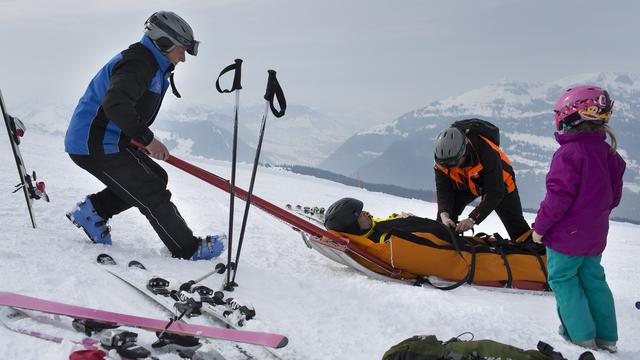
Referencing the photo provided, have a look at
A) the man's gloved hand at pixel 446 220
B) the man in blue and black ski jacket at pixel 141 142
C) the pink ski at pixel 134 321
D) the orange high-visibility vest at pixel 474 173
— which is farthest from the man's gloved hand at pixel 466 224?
the pink ski at pixel 134 321

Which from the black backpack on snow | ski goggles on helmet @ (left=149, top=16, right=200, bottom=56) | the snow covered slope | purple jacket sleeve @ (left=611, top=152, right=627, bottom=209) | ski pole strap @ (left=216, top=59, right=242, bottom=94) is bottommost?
the snow covered slope

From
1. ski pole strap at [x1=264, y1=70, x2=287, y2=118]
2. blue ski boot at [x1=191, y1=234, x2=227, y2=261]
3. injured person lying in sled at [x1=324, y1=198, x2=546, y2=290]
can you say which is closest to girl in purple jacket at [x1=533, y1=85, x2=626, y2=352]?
injured person lying in sled at [x1=324, y1=198, x2=546, y2=290]

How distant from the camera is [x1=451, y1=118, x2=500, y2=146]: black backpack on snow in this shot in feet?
18.2

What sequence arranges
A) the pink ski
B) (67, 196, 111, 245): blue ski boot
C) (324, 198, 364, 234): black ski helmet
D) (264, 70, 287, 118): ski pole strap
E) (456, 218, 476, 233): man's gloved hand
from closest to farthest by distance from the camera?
the pink ski → (264, 70, 287, 118): ski pole strap → (67, 196, 111, 245): blue ski boot → (324, 198, 364, 234): black ski helmet → (456, 218, 476, 233): man's gloved hand

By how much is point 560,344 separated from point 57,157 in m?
13.5

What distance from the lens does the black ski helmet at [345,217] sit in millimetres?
5047

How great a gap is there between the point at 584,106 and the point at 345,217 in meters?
2.49

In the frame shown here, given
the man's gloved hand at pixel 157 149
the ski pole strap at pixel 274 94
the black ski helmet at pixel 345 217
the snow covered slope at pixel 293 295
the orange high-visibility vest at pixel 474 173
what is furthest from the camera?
the orange high-visibility vest at pixel 474 173

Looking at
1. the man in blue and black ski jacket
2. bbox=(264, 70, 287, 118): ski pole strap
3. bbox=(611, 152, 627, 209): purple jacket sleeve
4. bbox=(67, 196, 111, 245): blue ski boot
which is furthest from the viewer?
bbox=(67, 196, 111, 245): blue ski boot

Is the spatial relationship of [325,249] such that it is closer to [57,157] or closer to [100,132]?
[100,132]

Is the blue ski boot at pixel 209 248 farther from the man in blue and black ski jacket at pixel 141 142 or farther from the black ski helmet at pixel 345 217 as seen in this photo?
the black ski helmet at pixel 345 217

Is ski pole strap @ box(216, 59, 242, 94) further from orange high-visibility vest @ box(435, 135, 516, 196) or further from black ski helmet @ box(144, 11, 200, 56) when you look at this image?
orange high-visibility vest @ box(435, 135, 516, 196)

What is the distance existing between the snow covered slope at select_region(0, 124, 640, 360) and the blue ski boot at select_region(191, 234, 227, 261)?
12 cm

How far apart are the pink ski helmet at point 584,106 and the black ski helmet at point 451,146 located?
1.88 m
